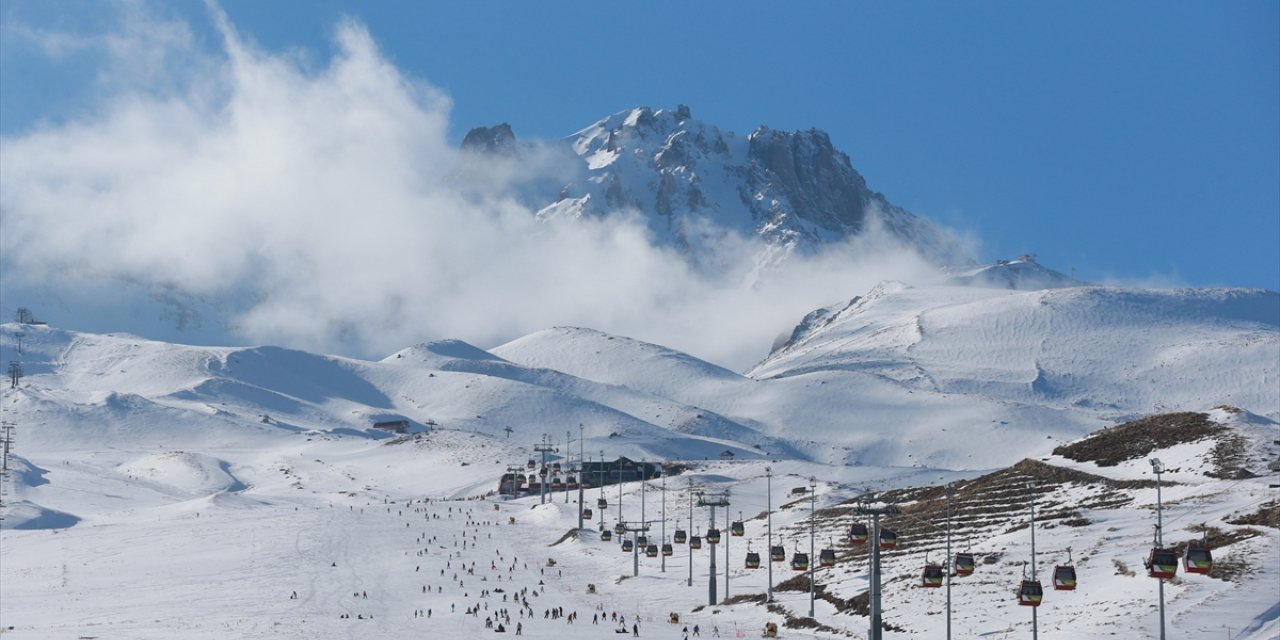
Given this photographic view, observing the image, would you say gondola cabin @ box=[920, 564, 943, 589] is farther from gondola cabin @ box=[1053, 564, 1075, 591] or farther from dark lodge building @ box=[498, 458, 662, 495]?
dark lodge building @ box=[498, 458, 662, 495]

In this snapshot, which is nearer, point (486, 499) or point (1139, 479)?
point (1139, 479)

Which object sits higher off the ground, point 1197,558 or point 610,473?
point 610,473

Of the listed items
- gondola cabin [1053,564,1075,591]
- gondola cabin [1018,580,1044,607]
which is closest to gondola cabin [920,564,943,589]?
gondola cabin [1053,564,1075,591]

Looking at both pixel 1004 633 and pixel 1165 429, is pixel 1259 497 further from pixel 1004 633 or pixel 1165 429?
pixel 1165 429

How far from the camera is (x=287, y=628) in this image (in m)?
71.4

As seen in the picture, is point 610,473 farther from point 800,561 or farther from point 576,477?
point 800,561

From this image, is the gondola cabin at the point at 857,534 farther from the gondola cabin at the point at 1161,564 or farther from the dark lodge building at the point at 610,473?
the dark lodge building at the point at 610,473

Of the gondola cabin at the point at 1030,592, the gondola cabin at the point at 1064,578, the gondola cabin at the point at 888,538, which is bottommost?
the gondola cabin at the point at 1030,592

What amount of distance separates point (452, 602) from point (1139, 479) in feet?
141

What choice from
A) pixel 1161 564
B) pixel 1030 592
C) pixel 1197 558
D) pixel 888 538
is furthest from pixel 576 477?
pixel 1161 564

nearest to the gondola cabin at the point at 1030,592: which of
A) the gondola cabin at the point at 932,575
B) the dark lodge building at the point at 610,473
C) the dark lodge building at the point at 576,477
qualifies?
the gondola cabin at the point at 932,575

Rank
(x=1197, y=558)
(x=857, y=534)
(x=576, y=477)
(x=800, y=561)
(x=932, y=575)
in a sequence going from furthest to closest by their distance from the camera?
1. (x=576, y=477)
2. (x=800, y=561)
3. (x=932, y=575)
4. (x=857, y=534)
5. (x=1197, y=558)

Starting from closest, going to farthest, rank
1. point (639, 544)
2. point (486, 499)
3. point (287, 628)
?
point (287, 628) < point (639, 544) < point (486, 499)

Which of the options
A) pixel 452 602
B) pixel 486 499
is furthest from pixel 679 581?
pixel 486 499
